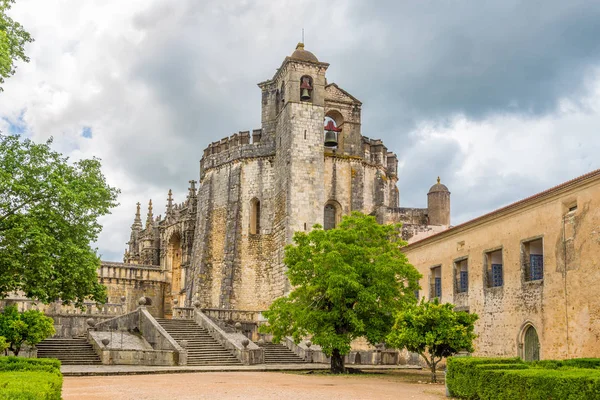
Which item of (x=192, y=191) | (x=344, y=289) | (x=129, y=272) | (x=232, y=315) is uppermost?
(x=192, y=191)

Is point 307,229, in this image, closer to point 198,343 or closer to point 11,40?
point 198,343

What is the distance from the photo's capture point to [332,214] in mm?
42094

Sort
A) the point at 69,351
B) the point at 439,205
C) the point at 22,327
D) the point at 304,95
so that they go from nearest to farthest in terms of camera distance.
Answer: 1. the point at 22,327
2. the point at 69,351
3. the point at 304,95
4. the point at 439,205

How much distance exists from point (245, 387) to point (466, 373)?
19.0 ft

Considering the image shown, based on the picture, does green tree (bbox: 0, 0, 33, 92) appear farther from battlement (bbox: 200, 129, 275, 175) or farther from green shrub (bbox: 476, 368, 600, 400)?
battlement (bbox: 200, 129, 275, 175)

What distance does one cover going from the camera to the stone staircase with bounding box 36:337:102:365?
26469mm

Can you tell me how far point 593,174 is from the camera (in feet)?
64.0

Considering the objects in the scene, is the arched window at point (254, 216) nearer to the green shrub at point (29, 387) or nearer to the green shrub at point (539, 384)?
the green shrub at point (539, 384)

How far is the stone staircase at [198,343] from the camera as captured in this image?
1112 inches

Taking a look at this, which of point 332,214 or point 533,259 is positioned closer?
point 533,259

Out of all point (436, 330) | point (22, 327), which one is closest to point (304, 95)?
point (22, 327)

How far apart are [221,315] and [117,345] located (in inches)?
303

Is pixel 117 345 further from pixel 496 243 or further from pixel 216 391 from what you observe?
pixel 496 243

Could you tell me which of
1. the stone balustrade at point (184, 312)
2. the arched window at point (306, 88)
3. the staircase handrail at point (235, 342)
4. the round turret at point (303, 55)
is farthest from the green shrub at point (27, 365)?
the round turret at point (303, 55)
